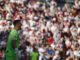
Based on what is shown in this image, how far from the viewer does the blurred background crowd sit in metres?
9.27

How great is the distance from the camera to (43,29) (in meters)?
11.1

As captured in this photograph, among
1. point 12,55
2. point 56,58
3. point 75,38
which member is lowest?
point 56,58

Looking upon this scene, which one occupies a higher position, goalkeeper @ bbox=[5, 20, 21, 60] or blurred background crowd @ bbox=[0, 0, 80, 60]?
goalkeeper @ bbox=[5, 20, 21, 60]

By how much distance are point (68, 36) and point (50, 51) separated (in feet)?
3.97

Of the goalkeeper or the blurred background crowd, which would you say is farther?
the blurred background crowd

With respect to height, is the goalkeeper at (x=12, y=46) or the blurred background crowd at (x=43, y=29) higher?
the goalkeeper at (x=12, y=46)

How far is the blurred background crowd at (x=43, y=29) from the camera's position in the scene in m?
9.27

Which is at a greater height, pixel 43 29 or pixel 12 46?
pixel 12 46

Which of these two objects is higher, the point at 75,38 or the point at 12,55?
Result: the point at 12,55

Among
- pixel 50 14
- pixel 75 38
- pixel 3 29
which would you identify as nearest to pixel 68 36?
pixel 75 38

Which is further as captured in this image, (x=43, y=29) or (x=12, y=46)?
(x=43, y=29)

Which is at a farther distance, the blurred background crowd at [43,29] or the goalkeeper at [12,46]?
the blurred background crowd at [43,29]

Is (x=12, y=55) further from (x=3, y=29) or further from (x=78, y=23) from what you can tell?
(x=78, y=23)

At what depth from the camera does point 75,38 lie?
9680 mm
